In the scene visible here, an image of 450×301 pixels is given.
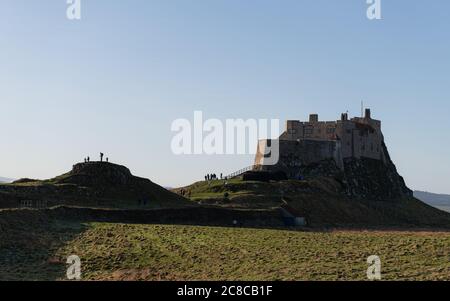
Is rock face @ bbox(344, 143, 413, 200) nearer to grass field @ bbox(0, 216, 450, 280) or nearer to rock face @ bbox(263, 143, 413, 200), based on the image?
rock face @ bbox(263, 143, 413, 200)

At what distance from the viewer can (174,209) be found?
192 ft

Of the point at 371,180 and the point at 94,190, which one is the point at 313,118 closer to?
the point at 371,180

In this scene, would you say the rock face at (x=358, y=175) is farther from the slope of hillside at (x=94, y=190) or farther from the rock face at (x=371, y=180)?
the slope of hillside at (x=94, y=190)

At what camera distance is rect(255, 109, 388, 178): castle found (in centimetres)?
9381

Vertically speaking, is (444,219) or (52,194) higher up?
(52,194)

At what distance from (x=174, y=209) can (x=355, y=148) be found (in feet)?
168

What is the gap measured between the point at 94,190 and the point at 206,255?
98.8ft

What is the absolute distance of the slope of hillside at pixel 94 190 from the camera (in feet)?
191

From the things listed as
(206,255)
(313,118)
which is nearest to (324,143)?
(313,118)

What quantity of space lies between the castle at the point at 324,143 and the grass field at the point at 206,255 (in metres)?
48.2
